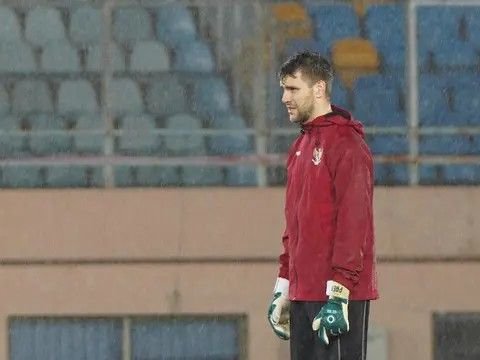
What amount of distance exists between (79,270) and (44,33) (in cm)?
153

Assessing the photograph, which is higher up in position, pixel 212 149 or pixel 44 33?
pixel 44 33

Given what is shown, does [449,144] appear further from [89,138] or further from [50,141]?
[50,141]

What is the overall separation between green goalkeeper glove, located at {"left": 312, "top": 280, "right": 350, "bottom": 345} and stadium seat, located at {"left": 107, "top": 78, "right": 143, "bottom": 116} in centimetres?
437

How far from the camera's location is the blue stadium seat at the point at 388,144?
10.5 meters

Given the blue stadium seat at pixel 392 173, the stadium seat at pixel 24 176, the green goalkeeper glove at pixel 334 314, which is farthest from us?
the blue stadium seat at pixel 392 173

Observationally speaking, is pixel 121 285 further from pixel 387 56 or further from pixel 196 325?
pixel 387 56

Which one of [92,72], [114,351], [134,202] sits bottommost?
[114,351]

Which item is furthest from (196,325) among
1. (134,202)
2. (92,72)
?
(92,72)

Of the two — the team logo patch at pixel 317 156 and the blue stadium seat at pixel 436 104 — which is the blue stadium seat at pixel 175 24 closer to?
the blue stadium seat at pixel 436 104

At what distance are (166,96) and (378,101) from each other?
1327 mm

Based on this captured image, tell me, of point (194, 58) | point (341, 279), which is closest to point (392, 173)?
point (194, 58)

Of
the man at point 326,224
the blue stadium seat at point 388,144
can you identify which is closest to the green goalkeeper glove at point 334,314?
the man at point 326,224

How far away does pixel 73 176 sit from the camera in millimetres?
10359

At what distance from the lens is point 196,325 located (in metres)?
10.2
